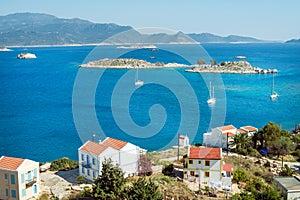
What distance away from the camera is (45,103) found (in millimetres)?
38469

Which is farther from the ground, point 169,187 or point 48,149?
point 169,187

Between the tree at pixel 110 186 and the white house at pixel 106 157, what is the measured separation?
185 centimetres

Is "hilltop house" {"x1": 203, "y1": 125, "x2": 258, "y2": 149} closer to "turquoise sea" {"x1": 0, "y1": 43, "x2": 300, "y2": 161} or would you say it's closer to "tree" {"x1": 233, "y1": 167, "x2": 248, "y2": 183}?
"turquoise sea" {"x1": 0, "y1": 43, "x2": 300, "y2": 161}

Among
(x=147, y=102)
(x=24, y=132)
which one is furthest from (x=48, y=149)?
(x=147, y=102)

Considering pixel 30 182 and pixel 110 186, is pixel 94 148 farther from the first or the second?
pixel 110 186

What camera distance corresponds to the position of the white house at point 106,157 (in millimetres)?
13523

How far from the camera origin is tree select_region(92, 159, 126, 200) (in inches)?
441

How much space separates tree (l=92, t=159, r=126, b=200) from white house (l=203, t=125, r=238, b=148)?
9.34 metres

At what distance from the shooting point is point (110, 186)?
37.5ft

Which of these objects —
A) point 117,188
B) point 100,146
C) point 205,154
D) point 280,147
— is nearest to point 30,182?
point 100,146

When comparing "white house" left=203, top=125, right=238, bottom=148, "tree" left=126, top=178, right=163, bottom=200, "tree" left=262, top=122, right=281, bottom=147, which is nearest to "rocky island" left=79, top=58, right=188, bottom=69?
"white house" left=203, top=125, right=238, bottom=148

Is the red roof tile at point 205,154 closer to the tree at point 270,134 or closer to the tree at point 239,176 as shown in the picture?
the tree at point 239,176

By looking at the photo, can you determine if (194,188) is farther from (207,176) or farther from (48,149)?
(48,149)

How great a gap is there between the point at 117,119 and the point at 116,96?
11.1 m
